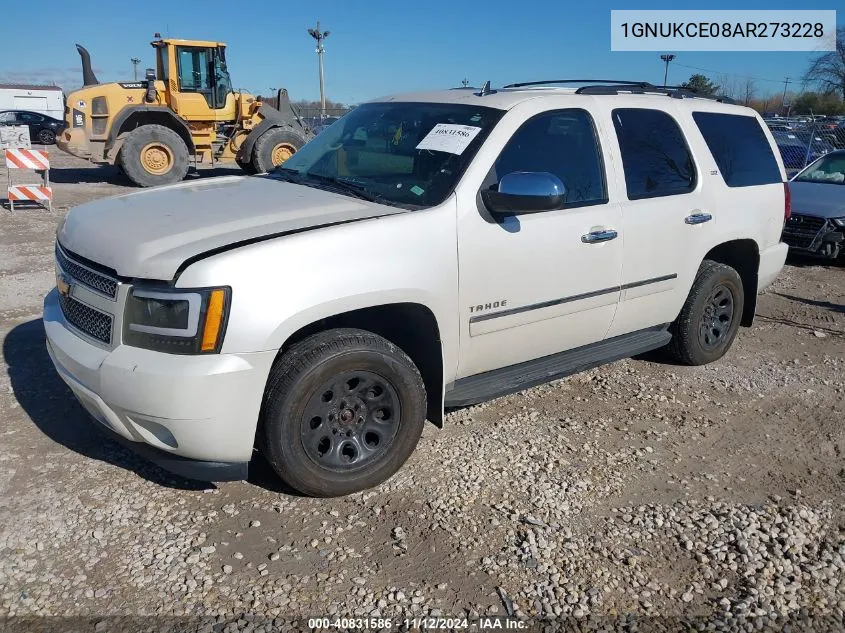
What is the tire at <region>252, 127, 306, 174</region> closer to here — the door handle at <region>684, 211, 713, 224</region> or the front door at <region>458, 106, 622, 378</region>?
the door handle at <region>684, 211, 713, 224</region>

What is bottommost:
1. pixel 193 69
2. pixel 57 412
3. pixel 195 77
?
pixel 57 412

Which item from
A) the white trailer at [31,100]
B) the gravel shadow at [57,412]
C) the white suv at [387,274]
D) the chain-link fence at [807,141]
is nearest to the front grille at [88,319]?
the white suv at [387,274]

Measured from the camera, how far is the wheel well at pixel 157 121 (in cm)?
1563

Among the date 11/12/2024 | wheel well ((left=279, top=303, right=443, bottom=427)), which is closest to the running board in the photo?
wheel well ((left=279, top=303, right=443, bottom=427))

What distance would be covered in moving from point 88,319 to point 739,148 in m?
4.40

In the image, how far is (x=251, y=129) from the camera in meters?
16.7

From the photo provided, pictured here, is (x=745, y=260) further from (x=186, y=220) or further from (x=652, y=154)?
(x=186, y=220)

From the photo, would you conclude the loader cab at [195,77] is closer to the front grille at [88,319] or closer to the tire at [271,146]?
the tire at [271,146]

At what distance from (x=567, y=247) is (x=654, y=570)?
5.61 ft

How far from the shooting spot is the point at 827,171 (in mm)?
10008

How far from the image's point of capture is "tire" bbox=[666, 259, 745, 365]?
490 centimetres

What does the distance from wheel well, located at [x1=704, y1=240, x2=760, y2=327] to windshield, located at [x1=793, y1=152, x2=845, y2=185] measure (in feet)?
18.4

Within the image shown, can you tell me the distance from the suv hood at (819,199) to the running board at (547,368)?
5.42 metres

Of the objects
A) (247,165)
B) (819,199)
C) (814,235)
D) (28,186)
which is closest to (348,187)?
(814,235)
